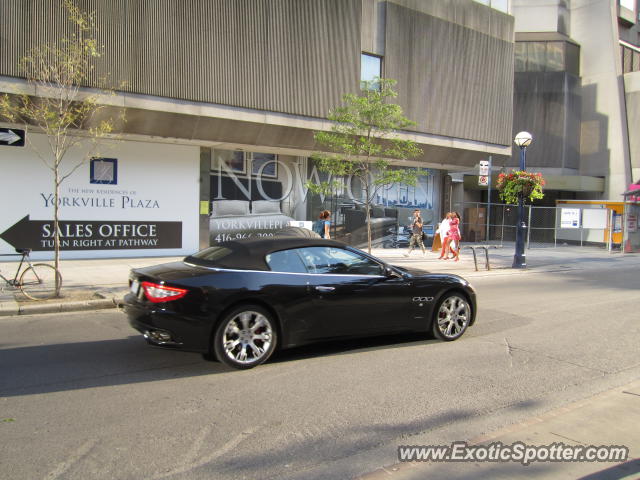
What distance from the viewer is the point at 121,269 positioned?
14.0 m

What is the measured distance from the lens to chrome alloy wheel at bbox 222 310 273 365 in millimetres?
5559

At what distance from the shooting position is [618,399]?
4.74 metres

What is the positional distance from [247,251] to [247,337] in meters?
0.99

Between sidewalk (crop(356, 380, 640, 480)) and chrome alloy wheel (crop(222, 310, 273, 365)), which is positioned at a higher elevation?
chrome alloy wheel (crop(222, 310, 273, 365))

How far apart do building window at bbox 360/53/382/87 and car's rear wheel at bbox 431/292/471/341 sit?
15.0 m

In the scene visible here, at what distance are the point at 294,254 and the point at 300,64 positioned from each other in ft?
45.6

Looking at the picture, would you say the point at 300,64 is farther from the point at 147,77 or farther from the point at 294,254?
the point at 294,254

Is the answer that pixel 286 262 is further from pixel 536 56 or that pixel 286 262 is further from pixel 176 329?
pixel 536 56

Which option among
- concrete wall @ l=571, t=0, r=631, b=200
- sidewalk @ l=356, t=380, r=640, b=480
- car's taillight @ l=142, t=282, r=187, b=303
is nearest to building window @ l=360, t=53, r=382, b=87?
car's taillight @ l=142, t=282, r=187, b=303

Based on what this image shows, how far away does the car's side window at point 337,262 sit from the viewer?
6.19 metres

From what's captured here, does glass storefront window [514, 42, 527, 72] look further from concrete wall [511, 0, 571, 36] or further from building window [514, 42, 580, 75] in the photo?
concrete wall [511, 0, 571, 36]

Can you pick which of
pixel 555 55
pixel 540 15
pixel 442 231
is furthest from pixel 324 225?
pixel 540 15

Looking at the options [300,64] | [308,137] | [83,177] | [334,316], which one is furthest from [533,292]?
[83,177]

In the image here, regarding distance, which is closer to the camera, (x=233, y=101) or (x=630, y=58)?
(x=233, y=101)
